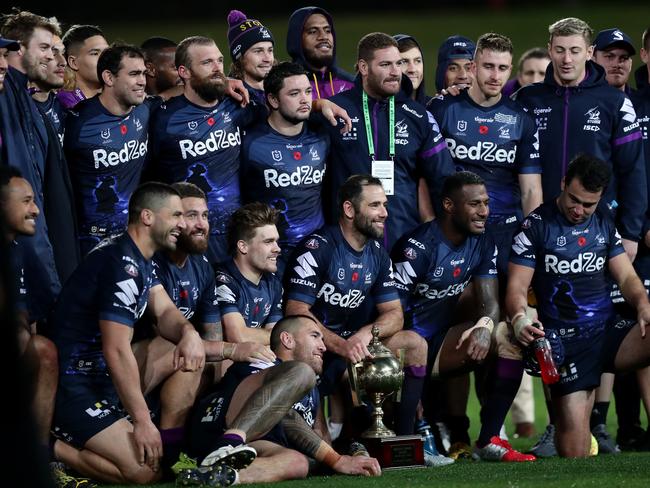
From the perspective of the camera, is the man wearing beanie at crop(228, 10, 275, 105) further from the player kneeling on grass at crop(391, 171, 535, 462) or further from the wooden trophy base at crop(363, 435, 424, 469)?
the wooden trophy base at crop(363, 435, 424, 469)

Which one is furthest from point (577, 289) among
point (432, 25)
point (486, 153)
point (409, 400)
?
point (432, 25)

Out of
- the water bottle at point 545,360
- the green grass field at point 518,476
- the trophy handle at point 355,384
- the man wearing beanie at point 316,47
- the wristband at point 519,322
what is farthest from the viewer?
the man wearing beanie at point 316,47

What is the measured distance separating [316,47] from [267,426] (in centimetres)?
310

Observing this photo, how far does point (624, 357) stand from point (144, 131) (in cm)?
323

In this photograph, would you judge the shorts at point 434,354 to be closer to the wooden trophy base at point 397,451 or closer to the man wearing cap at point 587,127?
the wooden trophy base at point 397,451

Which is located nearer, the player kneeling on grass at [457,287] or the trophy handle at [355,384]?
the trophy handle at [355,384]

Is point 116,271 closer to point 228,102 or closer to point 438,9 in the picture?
point 228,102

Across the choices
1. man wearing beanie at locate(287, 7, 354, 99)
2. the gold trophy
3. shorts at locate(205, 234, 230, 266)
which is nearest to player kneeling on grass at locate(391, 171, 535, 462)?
the gold trophy

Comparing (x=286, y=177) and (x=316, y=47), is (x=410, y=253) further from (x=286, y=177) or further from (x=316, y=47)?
(x=316, y=47)

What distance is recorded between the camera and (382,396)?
5.95 metres

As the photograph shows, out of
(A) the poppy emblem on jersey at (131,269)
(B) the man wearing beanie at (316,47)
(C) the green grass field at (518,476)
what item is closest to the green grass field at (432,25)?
(B) the man wearing beanie at (316,47)

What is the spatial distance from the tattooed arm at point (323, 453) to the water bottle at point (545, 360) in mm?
1261

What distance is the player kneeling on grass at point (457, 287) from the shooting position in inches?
256

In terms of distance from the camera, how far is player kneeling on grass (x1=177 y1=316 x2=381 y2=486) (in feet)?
16.4
